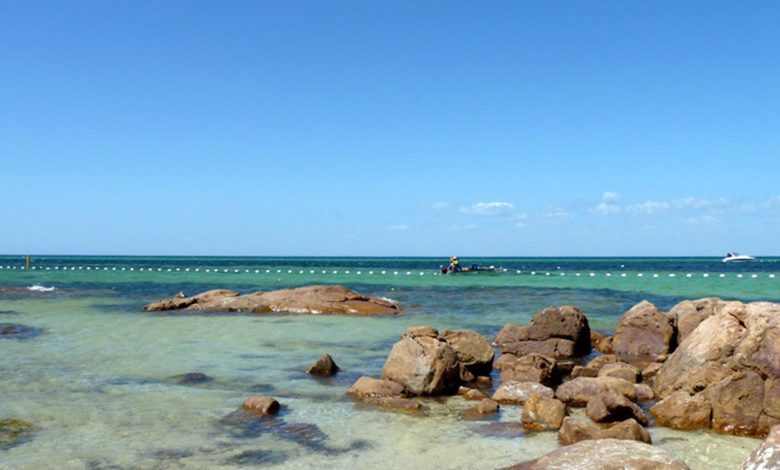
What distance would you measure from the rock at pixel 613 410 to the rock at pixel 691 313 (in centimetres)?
904

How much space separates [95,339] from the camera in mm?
21031

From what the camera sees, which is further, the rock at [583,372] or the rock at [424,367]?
the rock at [583,372]

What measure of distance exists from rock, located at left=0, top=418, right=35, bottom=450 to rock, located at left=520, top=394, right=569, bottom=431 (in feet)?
24.4

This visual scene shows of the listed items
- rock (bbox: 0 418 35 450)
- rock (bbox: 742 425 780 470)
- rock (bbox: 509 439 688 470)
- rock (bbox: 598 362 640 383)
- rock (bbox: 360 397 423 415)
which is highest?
rock (bbox: 742 425 780 470)

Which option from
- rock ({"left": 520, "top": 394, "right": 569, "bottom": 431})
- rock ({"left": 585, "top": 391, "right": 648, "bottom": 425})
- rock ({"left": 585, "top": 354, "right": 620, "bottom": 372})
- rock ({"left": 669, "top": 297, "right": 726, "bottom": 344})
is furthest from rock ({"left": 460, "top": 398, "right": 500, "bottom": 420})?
rock ({"left": 669, "top": 297, "right": 726, "bottom": 344})

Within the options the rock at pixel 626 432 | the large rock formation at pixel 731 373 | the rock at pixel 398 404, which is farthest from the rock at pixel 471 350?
the rock at pixel 626 432

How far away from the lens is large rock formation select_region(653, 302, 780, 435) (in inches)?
432

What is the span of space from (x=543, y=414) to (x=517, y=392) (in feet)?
5.78

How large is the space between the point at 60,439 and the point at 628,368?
1060 cm

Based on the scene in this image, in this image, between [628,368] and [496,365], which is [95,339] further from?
[628,368]

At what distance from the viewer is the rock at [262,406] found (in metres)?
11.5

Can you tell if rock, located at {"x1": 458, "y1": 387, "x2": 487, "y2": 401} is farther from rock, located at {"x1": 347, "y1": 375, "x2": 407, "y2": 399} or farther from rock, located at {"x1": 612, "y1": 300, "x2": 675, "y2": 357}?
rock, located at {"x1": 612, "y1": 300, "x2": 675, "y2": 357}

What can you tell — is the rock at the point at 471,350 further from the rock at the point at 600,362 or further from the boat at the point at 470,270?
the boat at the point at 470,270

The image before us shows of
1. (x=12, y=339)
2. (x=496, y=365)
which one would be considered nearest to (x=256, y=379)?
(x=496, y=365)
